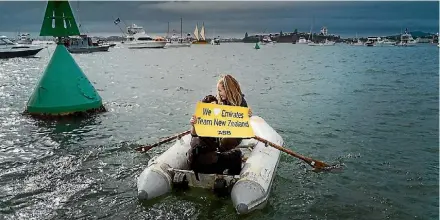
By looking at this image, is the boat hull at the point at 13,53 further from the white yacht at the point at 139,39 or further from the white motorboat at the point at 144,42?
the white motorboat at the point at 144,42

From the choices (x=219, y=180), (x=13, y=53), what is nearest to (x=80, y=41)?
(x=13, y=53)

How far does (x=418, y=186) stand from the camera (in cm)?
886

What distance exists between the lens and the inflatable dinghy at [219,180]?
22.6ft

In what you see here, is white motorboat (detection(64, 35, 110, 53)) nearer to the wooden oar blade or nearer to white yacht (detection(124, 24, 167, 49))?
white yacht (detection(124, 24, 167, 49))

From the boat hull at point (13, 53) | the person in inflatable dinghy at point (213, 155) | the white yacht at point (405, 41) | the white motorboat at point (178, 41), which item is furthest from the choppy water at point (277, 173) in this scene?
the white yacht at point (405, 41)

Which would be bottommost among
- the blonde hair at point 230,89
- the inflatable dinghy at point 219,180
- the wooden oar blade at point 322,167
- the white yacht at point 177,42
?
the wooden oar blade at point 322,167

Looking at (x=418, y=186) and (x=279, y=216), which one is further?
(x=418, y=186)

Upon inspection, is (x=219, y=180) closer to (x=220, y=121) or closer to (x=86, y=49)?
(x=220, y=121)

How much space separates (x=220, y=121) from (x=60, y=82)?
8650 mm

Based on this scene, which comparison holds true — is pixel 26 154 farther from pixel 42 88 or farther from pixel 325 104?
pixel 325 104

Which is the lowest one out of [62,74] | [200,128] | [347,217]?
[347,217]

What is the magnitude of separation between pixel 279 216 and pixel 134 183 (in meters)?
2.99

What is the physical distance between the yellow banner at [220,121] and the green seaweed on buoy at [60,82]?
828cm

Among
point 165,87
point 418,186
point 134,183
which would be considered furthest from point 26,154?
point 165,87
